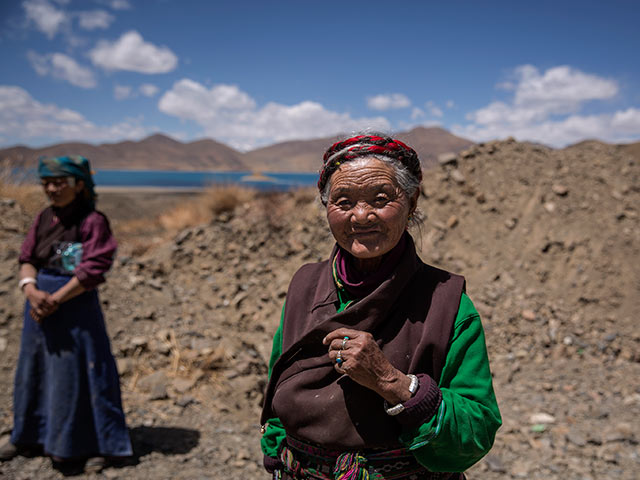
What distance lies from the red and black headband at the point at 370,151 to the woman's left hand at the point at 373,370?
0.53 m

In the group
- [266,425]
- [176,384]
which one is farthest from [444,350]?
[176,384]

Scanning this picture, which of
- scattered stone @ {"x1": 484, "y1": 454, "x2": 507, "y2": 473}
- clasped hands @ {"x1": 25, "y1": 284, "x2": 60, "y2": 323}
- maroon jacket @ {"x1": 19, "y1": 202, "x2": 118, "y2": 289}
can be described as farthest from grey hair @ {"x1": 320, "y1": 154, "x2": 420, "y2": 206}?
scattered stone @ {"x1": 484, "y1": 454, "x2": 507, "y2": 473}

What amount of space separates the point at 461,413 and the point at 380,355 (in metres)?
0.26

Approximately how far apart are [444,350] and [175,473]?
2.79 meters

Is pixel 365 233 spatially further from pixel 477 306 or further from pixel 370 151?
pixel 477 306

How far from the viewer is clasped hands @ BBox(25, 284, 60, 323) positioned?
273 cm

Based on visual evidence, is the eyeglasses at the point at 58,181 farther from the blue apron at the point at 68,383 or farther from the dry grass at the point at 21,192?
the dry grass at the point at 21,192

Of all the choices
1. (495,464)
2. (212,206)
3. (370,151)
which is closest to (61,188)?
(370,151)

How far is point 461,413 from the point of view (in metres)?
1.16

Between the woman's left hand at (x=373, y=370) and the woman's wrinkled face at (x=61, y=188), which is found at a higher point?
the woman's wrinkled face at (x=61, y=188)

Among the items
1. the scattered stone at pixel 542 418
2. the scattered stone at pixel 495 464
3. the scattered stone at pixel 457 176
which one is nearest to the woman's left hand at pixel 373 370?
the scattered stone at pixel 495 464

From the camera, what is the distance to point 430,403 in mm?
1132

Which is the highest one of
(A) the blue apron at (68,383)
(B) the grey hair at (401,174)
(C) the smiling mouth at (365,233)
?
(B) the grey hair at (401,174)

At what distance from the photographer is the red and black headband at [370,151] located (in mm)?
1329
